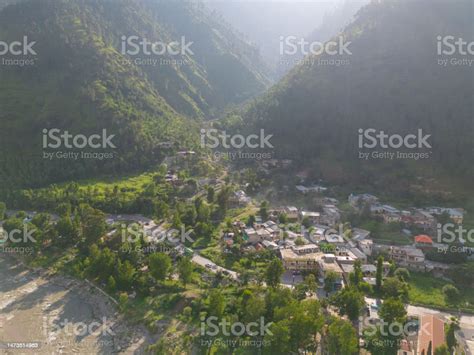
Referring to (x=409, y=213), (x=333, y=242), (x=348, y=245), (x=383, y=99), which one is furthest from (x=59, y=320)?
(x=383, y=99)

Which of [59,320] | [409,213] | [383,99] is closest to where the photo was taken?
[59,320]

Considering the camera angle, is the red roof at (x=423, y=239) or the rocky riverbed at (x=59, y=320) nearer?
the rocky riverbed at (x=59, y=320)

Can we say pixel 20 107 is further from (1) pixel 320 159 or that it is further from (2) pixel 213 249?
(1) pixel 320 159

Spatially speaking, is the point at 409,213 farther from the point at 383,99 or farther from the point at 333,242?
the point at 383,99

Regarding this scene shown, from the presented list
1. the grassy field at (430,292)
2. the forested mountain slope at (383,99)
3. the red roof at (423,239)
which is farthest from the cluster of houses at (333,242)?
the forested mountain slope at (383,99)

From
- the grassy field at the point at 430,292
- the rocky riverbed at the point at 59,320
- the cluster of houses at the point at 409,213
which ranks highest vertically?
the cluster of houses at the point at 409,213

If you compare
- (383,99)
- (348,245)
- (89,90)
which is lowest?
(348,245)

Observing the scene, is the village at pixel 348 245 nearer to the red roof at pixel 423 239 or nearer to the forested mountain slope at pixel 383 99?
the red roof at pixel 423 239

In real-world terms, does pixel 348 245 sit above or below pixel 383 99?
below

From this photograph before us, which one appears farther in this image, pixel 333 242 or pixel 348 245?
pixel 333 242

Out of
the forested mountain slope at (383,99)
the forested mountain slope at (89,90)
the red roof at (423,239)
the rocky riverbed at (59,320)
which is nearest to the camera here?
the rocky riverbed at (59,320)

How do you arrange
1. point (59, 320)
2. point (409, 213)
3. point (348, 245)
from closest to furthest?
1. point (59, 320)
2. point (348, 245)
3. point (409, 213)
